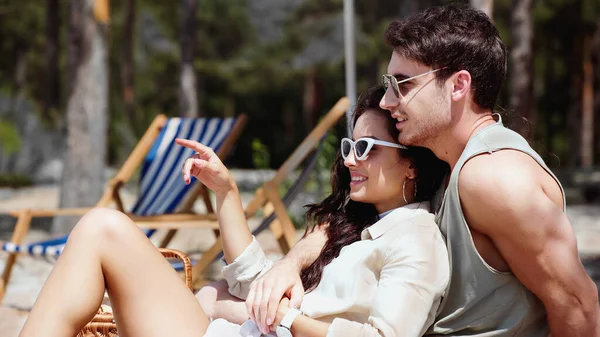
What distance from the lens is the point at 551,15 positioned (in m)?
21.4

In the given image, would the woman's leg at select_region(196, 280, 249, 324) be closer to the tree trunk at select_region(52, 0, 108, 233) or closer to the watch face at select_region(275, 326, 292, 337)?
the watch face at select_region(275, 326, 292, 337)

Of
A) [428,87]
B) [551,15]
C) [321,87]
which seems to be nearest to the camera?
[428,87]

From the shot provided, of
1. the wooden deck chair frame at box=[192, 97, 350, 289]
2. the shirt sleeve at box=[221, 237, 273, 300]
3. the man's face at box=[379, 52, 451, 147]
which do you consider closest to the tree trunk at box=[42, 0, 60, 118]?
the wooden deck chair frame at box=[192, 97, 350, 289]

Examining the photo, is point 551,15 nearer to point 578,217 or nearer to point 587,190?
point 587,190

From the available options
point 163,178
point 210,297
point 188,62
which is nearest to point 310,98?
point 188,62

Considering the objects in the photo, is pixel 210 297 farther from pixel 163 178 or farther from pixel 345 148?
pixel 163 178

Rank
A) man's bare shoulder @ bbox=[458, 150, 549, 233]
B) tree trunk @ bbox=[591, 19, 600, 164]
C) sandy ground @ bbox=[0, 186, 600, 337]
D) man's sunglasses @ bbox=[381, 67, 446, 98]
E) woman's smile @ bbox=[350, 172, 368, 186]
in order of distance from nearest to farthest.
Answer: man's bare shoulder @ bbox=[458, 150, 549, 233] → man's sunglasses @ bbox=[381, 67, 446, 98] → woman's smile @ bbox=[350, 172, 368, 186] → sandy ground @ bbox=[0, 186, 600, 337] → tree trunk @ bbox=[591, 19, 600, 164]

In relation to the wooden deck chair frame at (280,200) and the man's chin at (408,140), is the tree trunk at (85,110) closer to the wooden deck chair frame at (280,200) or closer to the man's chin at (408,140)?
the wooden deck chair frame at (280,200)

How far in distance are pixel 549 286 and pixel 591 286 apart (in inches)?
4.3

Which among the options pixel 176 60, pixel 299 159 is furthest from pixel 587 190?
pixel 176 60

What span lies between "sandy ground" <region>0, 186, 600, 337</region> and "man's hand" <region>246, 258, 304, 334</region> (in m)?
2.19

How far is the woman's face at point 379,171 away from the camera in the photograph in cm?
219

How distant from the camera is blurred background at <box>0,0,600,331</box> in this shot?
759 centimetres

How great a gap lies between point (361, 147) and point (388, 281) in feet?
1.63
